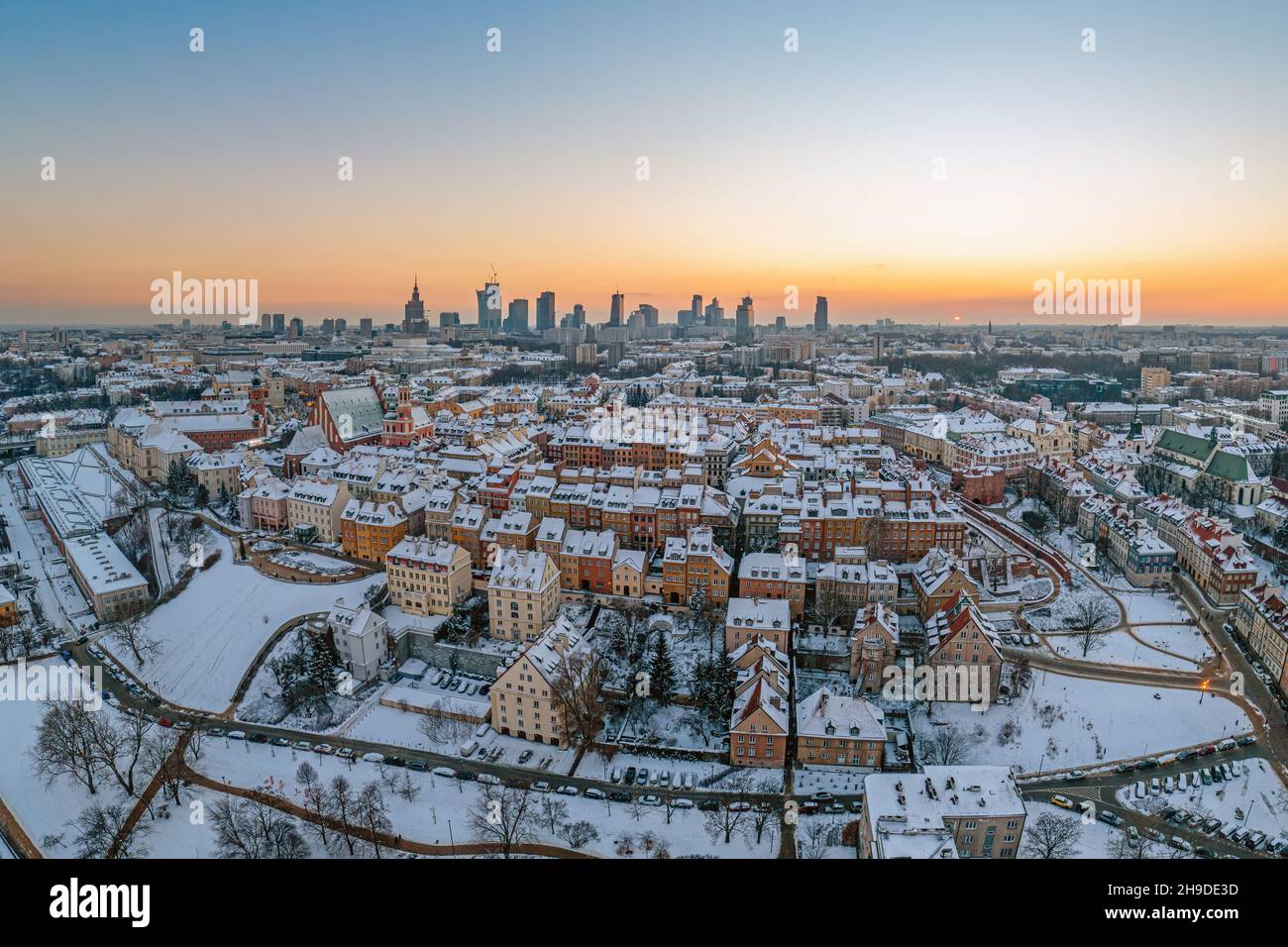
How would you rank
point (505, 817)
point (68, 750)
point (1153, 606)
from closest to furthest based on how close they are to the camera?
point (505, 817)
point (68, 750)
point (1153, 606)

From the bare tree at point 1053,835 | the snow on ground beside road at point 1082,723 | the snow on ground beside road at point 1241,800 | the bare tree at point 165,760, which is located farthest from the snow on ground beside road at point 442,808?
the snow on ground beside road at point 1241,800

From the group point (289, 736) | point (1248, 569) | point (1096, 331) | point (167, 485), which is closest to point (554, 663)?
point (289, 736)

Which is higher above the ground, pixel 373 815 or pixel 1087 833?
pixel 373 815

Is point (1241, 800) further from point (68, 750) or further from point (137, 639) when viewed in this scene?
point (137, 639)

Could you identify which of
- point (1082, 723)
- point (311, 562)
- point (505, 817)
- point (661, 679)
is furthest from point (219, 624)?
point (1082, 723)

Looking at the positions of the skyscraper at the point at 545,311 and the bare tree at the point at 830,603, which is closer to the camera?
the bare tree at the point at 830,603

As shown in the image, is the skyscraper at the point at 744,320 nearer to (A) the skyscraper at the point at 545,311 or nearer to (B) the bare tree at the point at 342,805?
(A) the skyscraper at the point at 545,311
